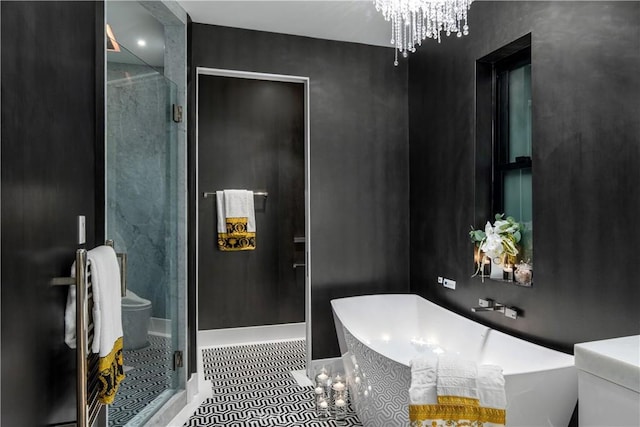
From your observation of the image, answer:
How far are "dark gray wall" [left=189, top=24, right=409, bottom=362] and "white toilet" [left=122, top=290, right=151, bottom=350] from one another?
135cm

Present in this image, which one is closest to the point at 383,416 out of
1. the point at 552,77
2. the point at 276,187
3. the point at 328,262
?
the point at 328,262

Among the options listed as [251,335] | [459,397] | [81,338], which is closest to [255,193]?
[251,335]

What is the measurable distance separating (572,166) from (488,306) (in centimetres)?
99

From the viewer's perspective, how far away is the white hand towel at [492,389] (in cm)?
164

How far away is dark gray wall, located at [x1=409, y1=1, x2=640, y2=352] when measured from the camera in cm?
173

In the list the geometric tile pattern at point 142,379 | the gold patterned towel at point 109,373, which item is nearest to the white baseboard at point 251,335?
the geometric tile pattern at point 142,379

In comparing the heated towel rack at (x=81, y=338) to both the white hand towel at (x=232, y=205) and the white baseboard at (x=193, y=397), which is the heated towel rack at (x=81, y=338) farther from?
the white hand towel at (x=232, y=205)

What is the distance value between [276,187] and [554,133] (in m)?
2.75

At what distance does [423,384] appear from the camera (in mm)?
1721

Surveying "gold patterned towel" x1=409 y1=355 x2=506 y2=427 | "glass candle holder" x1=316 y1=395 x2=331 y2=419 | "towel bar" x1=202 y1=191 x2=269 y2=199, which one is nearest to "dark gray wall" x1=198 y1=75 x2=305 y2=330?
"towel bar" x1=202 y1=191 x2=269 y2=199

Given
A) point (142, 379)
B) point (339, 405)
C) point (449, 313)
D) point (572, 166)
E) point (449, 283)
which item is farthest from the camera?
point (449, 283)

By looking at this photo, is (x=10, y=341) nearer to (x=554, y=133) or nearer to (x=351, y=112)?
(x=554, y=133)

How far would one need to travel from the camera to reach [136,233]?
2283 mm

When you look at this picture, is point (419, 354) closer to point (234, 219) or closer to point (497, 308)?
point (497, 308)
